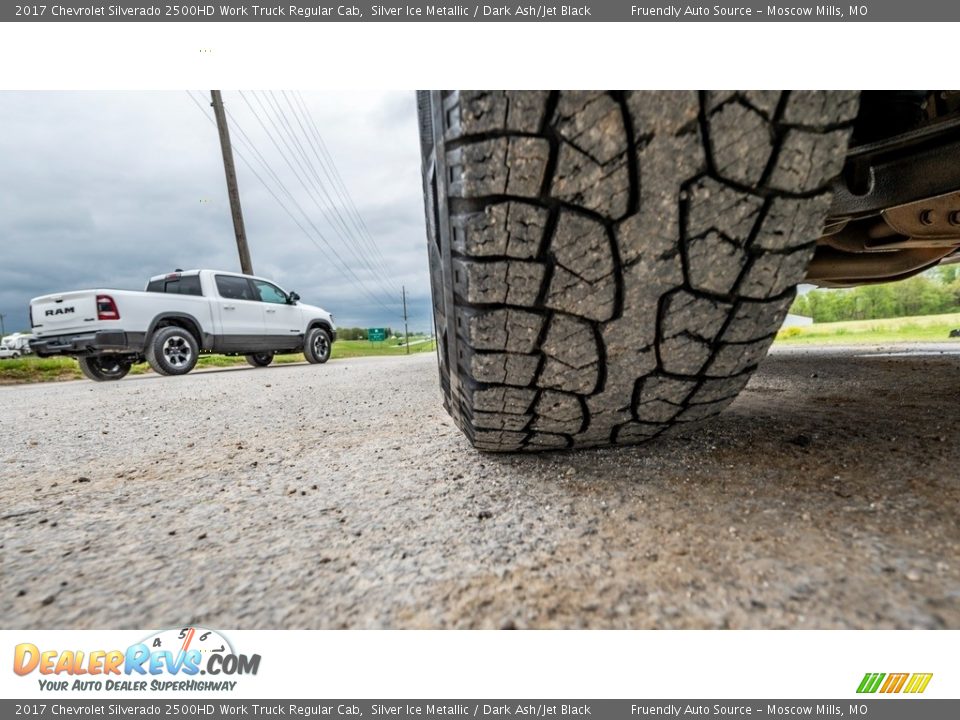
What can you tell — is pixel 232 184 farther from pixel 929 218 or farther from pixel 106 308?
pixel 929 218

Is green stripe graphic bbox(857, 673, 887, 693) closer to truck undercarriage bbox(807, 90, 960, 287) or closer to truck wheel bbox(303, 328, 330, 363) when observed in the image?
truck undercarriage bbox(807, 90, 960, 287)

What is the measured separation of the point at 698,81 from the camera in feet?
1.88

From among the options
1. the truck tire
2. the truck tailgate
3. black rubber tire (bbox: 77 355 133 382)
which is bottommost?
black rubber tire (bbox: 77 355 133 382)

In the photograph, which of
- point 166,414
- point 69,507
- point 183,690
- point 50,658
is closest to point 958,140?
point 183,690

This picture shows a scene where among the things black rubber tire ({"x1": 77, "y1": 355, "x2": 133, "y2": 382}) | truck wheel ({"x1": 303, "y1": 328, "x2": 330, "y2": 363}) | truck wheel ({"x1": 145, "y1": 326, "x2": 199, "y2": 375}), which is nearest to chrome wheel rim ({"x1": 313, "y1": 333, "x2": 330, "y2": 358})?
truck wheel ({"x1": 303, "y1": 328, "x2": 330, "y2": 363})

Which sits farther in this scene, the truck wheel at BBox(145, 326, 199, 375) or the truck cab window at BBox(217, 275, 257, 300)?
the truck cab window at BBox(217, 275, 257, 300)

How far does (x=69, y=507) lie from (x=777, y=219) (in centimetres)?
143

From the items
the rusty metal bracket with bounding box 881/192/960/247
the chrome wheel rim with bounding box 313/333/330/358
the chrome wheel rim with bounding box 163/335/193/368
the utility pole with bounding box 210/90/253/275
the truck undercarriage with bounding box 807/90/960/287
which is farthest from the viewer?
the utility pole with bounding box 210/90/253/275

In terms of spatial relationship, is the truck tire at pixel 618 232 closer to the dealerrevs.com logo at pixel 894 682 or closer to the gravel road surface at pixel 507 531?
the gravel road surface at pixel 507 531

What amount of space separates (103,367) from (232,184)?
604 cm

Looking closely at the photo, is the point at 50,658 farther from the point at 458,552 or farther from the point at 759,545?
the point at 759,545

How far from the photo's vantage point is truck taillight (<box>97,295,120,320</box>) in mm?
4113

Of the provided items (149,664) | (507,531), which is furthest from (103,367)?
(507,531)

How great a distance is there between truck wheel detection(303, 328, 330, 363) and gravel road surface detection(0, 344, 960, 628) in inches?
206
